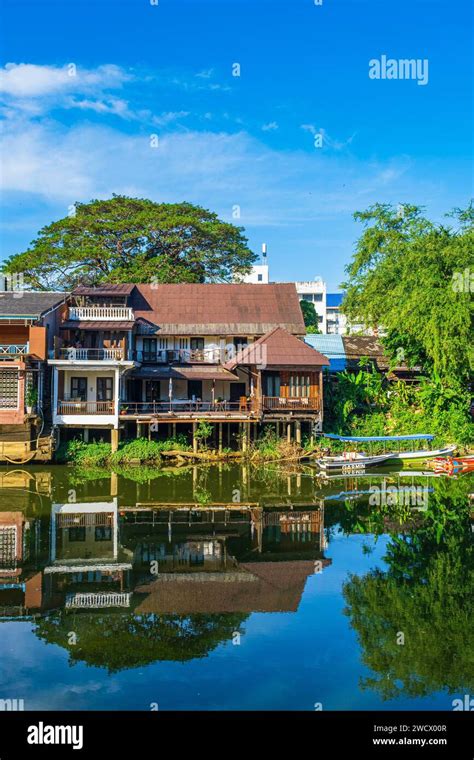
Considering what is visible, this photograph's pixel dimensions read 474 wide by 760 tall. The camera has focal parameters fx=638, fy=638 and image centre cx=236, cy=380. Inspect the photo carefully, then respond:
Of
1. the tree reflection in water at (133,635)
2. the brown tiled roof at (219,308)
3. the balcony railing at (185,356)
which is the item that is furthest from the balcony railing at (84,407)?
the tree reflection in water at (133,635)

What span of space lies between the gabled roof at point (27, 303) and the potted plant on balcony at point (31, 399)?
3.20m

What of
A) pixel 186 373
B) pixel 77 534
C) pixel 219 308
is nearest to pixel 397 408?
pixel 219 308

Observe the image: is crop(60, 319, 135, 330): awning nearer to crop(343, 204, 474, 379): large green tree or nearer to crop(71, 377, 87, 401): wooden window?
crop(71, 377, 87, 401): wooden window

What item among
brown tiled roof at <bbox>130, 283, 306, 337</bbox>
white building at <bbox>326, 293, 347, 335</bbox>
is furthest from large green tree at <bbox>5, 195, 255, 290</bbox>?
white building at <bbox>326, 293, 347, 335</bbox>

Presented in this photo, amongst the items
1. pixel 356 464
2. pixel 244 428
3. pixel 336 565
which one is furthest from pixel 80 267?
pixel 336 565

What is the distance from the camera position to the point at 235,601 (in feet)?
42.8

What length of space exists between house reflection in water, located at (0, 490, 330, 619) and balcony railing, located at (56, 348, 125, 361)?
373 inches

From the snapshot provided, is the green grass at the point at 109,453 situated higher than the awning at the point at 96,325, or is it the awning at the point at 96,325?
the awning at the point at 96,325

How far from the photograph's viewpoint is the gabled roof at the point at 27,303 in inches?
1094

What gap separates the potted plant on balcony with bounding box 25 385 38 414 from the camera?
2762cm

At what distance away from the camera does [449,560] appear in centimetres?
1552

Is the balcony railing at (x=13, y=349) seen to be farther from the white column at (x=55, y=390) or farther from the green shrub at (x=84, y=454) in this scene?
the green shrub at (x=84, y=454)
